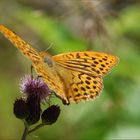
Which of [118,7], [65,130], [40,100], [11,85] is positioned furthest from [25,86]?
[118,7]

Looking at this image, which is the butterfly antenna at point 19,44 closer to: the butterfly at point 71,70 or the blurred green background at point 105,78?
the butterfly at point 71,70

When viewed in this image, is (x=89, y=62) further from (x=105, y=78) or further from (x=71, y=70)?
(x=105, y=78)

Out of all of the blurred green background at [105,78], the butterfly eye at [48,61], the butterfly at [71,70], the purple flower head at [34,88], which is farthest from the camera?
the blurred green background at [105,78]

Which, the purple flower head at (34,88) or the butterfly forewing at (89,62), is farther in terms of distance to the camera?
the purple flower head at (34,88)

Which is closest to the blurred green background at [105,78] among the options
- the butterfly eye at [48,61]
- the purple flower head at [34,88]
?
the purple flower head at [34,88]

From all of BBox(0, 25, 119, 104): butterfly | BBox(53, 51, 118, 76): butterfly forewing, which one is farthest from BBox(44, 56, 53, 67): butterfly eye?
BBox(53, 51, 118, 76): butterfly forewing
